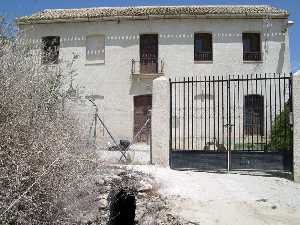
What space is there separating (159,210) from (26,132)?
3.08m

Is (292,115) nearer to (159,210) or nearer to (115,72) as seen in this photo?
(159,210)

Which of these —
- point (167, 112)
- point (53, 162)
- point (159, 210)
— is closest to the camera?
point (53, 162)

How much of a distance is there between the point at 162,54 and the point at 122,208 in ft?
42.1

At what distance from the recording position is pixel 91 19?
22.0 m

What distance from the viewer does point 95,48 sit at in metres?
22.4

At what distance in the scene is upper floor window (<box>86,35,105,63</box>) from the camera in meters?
22.3

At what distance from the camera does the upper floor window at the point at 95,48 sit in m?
22.3

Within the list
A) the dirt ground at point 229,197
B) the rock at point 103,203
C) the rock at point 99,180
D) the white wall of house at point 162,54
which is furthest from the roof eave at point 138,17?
the rock at point 103,203

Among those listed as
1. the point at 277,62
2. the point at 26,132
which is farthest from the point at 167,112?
the point at 277,62

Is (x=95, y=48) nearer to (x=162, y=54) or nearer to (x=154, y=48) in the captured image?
(x=154, y=48)

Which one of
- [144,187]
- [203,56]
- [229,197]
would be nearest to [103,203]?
[144,187]

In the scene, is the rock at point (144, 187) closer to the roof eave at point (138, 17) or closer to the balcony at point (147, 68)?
the balcony at point (147, 68)

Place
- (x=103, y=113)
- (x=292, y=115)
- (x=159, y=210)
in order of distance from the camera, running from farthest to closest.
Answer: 1. (x=103, y=113)
2. (x=292, y=115)
3. (x=159, y=210)

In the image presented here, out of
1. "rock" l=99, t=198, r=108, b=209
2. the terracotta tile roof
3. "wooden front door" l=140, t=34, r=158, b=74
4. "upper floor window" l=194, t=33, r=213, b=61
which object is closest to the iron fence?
"upper floor window" l=194, t=33, r=213, b=61
